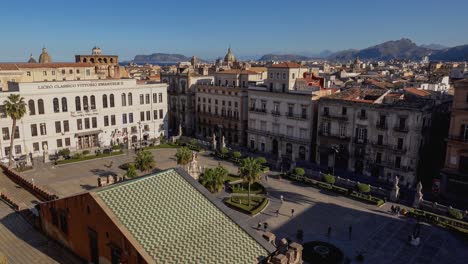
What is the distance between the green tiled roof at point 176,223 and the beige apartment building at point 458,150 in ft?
151

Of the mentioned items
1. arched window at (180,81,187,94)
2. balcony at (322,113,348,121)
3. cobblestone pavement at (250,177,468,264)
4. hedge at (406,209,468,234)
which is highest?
arched window at (180,81,187,94)

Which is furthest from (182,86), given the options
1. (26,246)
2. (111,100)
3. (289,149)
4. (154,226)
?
(154,226)

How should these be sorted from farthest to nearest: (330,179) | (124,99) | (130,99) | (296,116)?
(130,99)
(124,99)
(296,116)
(330,179)

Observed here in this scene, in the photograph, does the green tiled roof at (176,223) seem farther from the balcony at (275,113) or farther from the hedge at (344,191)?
the balcony at (275,113)

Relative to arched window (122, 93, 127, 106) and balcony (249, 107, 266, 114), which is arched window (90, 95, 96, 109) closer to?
arched window (122, 93, 127, 106)

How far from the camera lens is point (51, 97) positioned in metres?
71.4

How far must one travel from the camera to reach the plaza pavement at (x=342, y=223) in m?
Answer: 37.8

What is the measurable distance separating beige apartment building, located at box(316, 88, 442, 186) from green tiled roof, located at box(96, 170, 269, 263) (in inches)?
1854

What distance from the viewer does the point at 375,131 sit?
60031 millimetres

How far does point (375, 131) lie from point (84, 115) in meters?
57.7

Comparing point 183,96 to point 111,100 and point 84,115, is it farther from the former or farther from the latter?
point 84,115

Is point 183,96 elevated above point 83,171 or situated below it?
above

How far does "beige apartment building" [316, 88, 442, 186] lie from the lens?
184 feet

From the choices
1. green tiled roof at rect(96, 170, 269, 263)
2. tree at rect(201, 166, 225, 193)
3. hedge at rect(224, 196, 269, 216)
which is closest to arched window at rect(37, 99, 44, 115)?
tree at rect(201, 166, 225, 193)
